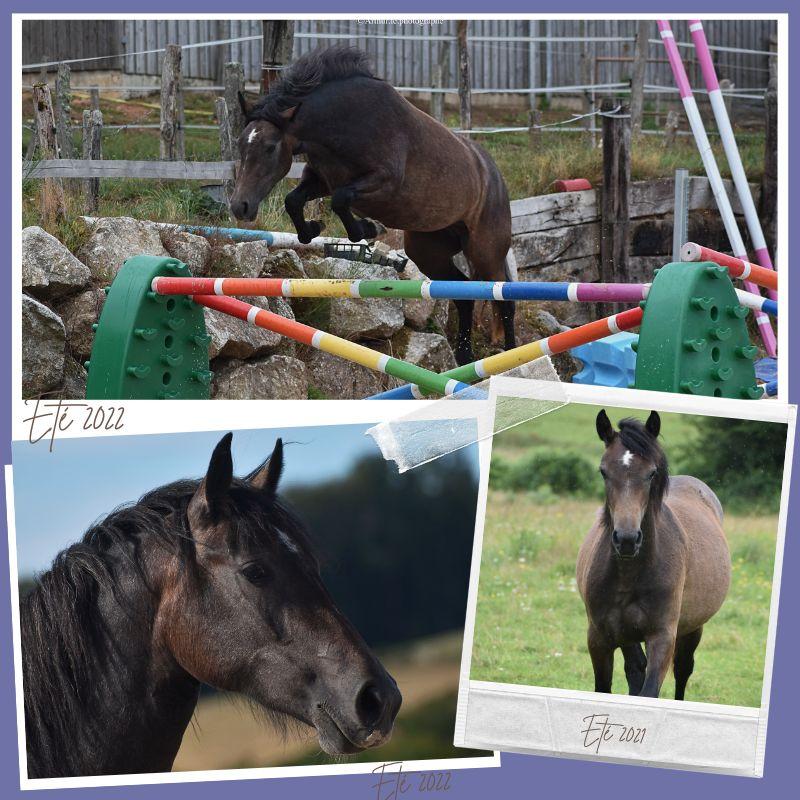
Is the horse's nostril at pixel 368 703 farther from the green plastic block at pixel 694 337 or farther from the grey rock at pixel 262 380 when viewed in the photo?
the grey rock at pixel 262 380

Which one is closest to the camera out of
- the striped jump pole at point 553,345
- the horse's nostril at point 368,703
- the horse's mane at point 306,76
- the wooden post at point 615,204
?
the horse's nostril at point 368,703

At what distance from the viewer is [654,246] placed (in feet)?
21.0

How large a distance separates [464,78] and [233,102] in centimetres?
101

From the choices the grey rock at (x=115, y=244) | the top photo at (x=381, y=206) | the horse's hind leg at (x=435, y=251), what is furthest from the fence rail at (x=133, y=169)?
the horse's hind leg at (x=435, y=251)

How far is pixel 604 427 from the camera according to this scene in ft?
6.49

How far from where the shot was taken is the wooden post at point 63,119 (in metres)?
4.50

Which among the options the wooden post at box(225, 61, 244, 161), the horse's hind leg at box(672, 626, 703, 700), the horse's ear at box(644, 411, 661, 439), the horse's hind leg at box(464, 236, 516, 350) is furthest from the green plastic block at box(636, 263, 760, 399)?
the wooden post at box(225, 61, 244, 161)

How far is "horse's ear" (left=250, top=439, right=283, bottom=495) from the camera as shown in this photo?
78.3 inches

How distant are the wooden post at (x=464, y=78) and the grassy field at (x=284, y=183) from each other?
0.10 metres

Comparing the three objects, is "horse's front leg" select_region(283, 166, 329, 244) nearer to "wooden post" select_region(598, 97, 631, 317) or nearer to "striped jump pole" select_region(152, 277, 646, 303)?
"striped jump pole" select_region(152, 277, 646, 303)

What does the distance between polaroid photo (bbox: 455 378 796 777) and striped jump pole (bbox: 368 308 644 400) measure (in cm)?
49

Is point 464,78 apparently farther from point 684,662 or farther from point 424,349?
point 684,662

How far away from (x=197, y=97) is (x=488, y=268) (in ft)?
5.70

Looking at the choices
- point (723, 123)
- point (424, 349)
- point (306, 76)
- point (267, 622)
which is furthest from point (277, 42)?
point (267, 622)
